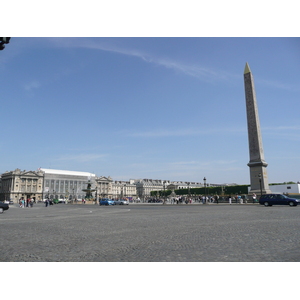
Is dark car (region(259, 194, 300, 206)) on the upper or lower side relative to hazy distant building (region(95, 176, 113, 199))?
lower

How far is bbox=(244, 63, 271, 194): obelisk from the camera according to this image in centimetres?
3600

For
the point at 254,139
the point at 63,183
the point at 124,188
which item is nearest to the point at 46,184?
the point at 63,183

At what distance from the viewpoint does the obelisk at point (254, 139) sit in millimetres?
36000

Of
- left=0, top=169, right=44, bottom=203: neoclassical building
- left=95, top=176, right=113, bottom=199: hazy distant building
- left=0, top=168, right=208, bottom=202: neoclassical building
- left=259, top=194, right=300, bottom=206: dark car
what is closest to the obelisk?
left=259, top=194, right=300, bottom=206: dark car

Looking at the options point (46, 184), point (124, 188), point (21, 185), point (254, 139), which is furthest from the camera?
point (124, 188)

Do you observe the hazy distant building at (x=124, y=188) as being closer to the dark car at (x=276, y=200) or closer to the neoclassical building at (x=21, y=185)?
the neoclassical building at (x=21, y=185)

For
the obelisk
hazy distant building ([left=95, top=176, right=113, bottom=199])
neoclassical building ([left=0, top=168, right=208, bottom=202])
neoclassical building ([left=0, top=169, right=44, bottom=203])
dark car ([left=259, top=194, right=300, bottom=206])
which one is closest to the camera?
dark car ([left=259, top=194, right=300, bottom=206])

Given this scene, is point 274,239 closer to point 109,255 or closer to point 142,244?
point 142,244

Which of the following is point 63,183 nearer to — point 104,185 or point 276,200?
point 104,185

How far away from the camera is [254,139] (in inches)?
1425

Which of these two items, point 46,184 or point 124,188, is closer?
point 46,184

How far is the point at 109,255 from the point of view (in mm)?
5977

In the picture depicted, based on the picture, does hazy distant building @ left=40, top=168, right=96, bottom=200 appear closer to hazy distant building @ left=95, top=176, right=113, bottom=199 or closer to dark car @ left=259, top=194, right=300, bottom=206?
hazy distant building @ left=95, top=176, right=113, bottom=199

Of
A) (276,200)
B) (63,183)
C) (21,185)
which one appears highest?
(63,183)
